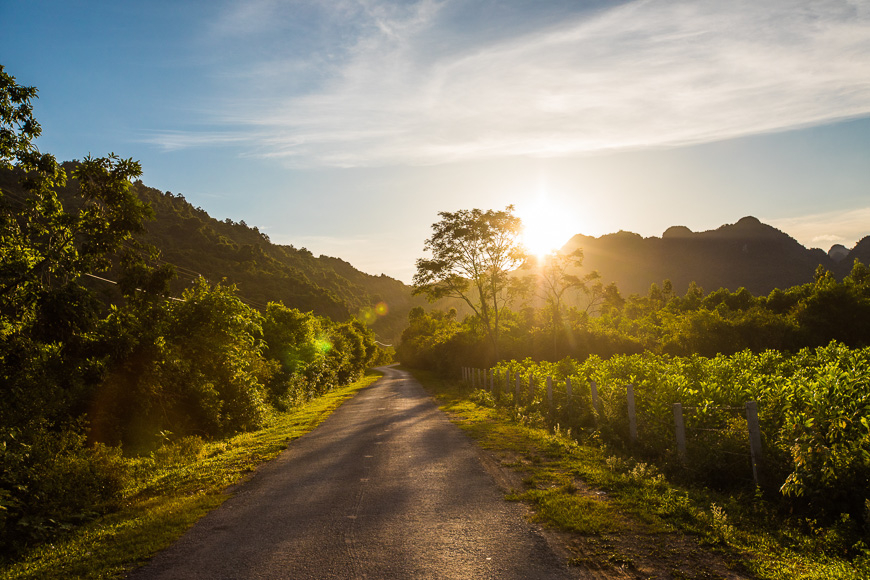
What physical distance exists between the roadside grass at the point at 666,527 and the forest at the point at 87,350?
7.73 metres

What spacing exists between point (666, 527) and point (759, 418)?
3.16m

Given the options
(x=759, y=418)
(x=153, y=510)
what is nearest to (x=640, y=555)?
(x=759, y=418)

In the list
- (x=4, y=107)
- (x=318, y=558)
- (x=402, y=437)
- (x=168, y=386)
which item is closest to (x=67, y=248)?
(x=4, y=107)

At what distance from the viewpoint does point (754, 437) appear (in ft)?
25.3

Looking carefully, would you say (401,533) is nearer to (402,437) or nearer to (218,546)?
(218,546)

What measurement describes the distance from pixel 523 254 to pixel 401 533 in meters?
36.1

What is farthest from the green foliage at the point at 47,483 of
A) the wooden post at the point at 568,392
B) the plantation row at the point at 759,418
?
the wooden post at the point at 568,392

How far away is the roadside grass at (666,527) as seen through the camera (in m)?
5.08

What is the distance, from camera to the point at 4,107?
9.22 m

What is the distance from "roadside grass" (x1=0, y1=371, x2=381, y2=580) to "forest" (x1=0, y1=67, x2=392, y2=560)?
0.45 meters

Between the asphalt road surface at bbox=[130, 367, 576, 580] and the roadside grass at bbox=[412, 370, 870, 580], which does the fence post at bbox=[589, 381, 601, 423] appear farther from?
the asphalt road surface at bbox=[130, 367, 576, 580]

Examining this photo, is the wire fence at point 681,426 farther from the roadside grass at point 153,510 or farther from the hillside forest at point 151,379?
the roadside grass at point 153,510

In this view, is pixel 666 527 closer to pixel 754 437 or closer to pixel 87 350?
pixel 754 437

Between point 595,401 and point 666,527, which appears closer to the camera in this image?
point 666,527
